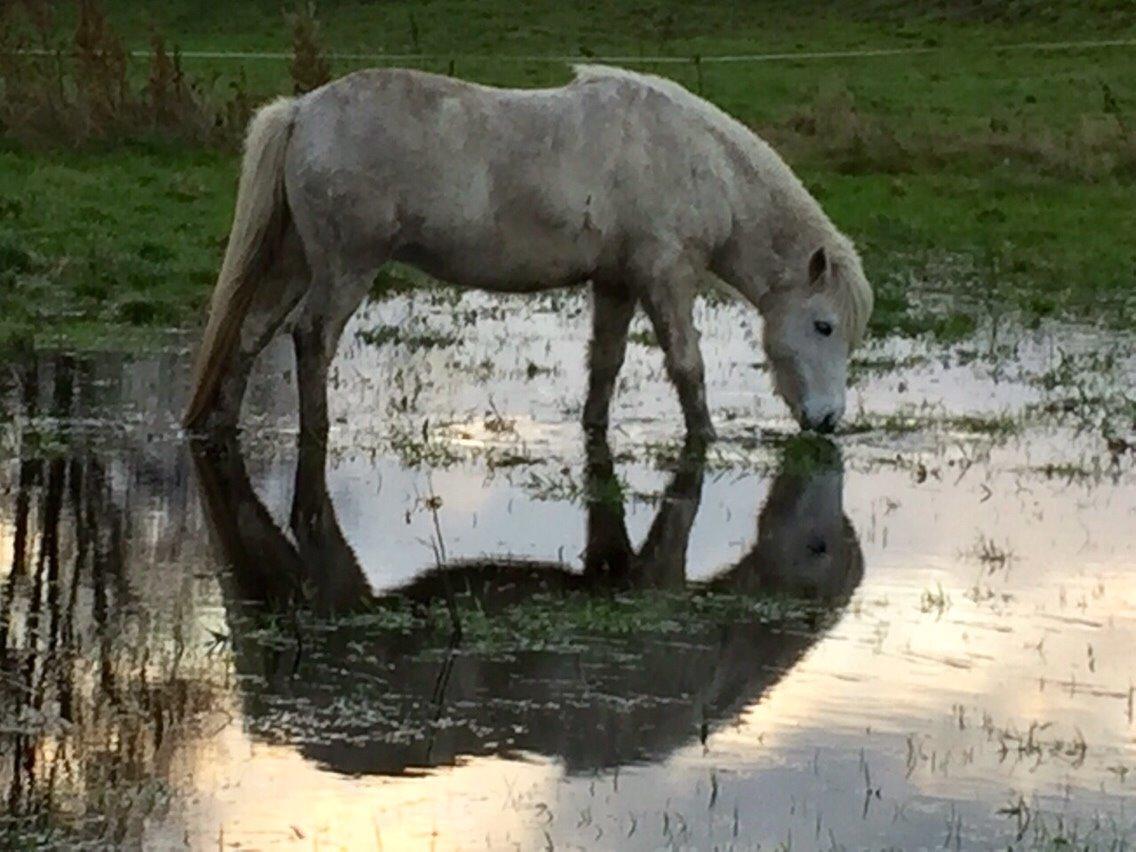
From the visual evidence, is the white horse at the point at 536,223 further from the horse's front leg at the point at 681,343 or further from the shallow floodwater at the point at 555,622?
the shallow floodwater at the point at 555,622

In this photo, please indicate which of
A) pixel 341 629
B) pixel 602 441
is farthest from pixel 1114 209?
pixel 341 629

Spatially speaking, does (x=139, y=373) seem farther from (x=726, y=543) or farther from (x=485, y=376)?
(x=726, y=543)

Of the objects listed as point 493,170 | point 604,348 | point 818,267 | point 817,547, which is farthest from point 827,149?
point 817,547

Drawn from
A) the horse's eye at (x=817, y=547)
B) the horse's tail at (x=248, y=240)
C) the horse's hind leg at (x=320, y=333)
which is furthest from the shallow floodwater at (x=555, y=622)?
the horse's tail at (x=248, y=240)

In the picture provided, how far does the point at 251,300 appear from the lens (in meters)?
9.80

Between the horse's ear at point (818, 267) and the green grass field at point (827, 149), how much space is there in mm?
3643

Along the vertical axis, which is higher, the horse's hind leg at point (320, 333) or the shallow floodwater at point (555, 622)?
the horse's hind leg at point (320, 333)

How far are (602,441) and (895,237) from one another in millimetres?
8982

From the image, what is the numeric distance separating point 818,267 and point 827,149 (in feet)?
41.7

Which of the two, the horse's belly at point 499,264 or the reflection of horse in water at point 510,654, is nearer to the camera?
the reflection of horse in water at point 510,654

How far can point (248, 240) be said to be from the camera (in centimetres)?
962

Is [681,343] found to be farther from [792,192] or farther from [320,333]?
[320,333]

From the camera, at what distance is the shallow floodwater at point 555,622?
16.7 feet

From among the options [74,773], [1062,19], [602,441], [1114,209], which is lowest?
[74,773]
